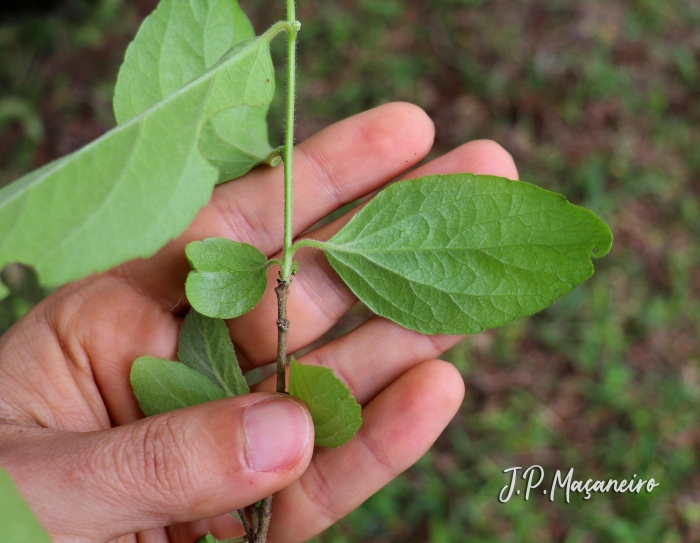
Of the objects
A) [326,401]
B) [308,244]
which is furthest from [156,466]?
[308,244]

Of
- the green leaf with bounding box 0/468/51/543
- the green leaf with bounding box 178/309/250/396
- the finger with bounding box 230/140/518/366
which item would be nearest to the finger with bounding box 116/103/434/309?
the finger with bounding box 230/140/518/366

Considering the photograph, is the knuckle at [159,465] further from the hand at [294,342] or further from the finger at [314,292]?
the finger at [314,292]

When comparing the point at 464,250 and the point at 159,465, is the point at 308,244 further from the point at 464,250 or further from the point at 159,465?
the point at 159,465

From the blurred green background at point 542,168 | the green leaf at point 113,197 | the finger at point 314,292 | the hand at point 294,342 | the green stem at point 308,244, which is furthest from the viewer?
the blurred green background at point 542,168

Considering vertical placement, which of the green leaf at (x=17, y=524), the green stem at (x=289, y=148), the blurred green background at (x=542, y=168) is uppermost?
the green stem at (x=289, y=148)

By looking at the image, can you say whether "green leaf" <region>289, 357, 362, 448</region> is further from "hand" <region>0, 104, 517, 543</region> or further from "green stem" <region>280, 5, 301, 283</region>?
"green stem" <region>280, 5, 301, 283</region>

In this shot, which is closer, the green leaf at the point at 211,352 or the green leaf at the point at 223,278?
the green leaf at the point at 223,278

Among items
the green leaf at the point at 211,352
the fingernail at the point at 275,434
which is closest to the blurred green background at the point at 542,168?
the green leaf at the point at 211,352
